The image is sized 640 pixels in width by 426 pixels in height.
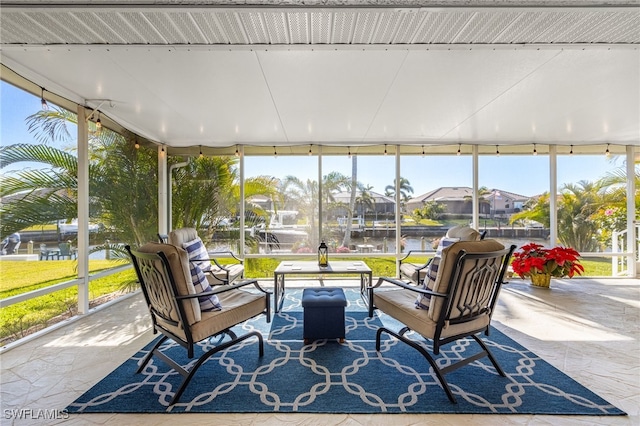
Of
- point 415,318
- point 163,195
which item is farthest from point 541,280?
point 163,195

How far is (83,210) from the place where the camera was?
3338 millimetres

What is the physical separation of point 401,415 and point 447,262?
97cm

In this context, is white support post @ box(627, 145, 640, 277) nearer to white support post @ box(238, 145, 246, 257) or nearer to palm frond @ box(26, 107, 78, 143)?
white support post @ box(238, 145, 246, 257)

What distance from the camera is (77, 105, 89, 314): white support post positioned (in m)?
3.33

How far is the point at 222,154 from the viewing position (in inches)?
208

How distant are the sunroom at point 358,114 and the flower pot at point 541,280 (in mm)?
247

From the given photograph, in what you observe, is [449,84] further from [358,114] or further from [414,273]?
[414,273]

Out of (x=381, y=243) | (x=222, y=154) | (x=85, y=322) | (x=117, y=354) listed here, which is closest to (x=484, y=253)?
(x=117, y=354)

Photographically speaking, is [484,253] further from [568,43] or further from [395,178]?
[395,178]

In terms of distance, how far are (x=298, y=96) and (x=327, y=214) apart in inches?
101

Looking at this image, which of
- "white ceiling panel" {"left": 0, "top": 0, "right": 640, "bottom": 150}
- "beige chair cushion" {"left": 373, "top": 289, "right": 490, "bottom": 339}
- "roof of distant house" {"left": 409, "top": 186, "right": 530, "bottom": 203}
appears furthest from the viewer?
"roof of distant house" {"left": 409, "top": 186, "right": 530, "bottom": 203}

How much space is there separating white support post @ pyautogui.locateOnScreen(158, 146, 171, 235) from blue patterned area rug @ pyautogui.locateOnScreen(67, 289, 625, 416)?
2814 mm

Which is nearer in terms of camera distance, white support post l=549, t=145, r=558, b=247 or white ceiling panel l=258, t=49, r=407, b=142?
white ceiling panel l=258, t=49, r=407, b=142

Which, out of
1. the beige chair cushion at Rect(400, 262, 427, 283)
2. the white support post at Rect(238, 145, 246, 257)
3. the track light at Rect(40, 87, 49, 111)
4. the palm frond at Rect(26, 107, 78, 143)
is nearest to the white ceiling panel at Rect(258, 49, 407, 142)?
the white support post at Rect(238, 145, 246, 257)
